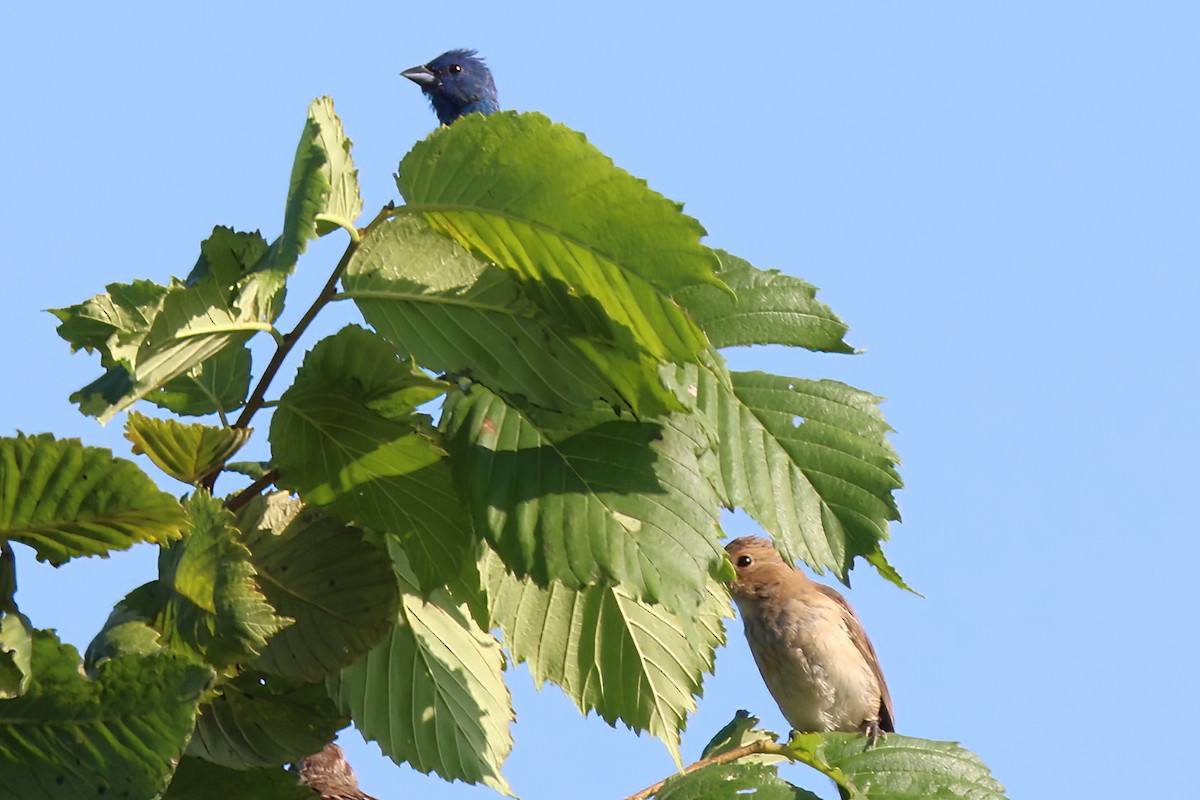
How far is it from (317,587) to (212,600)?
284 mm

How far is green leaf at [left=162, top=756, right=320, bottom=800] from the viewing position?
1.95 m

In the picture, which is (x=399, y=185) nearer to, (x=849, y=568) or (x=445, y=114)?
(x=849, y=568)

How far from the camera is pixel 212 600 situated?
175 cm

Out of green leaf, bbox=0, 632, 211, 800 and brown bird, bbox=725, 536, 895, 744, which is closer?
green leaf, bbox=0, 632, 211, 800

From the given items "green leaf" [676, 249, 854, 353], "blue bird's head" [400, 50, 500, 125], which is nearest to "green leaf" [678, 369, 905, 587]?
"green leaf" [676, 249, 854, 353]

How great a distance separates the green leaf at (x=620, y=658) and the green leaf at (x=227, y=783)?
51 cm

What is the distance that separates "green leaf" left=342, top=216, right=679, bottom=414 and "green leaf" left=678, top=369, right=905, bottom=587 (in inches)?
14.8

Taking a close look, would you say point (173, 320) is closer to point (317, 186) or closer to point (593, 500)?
point (317, 186)

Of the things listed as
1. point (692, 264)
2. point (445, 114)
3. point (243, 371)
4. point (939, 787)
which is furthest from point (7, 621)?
point (445, 114)

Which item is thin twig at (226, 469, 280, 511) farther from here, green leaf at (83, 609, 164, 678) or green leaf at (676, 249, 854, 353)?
green leaf at (676, 249, 854, 353)

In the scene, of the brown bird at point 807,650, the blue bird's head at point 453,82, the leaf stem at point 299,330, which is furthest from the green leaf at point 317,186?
the blue bird's head at point 453,82

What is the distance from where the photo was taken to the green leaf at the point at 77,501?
64.8 inches

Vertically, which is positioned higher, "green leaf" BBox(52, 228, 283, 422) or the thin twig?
"green leaf" BBox(52, 228, 283, 422)

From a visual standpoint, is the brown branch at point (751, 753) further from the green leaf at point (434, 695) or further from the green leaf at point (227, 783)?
the green leaf at point (227, 783)
